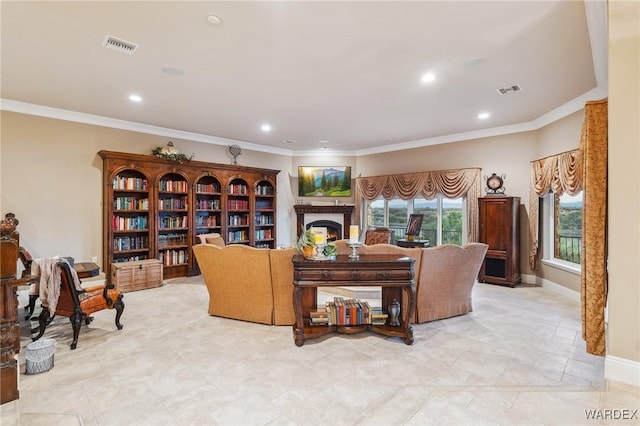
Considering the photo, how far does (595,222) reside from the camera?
2689 mm

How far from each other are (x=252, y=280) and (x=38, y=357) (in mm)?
1980

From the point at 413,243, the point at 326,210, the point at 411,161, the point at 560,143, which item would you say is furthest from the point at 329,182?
the point at 560,143

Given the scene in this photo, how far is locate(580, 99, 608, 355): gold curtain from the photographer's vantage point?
2.65m

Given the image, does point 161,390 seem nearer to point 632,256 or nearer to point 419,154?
point 632,256

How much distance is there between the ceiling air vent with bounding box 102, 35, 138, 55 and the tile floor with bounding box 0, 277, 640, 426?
302cm

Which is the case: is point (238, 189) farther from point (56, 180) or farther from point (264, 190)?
point (56, 180)

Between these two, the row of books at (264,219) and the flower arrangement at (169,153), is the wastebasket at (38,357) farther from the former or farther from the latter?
the row of books at (264,219)

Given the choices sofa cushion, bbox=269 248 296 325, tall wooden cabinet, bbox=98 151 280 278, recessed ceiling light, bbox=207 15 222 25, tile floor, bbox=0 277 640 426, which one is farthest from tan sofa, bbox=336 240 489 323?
tall wooden cabinet, bbox=98 151 280 278

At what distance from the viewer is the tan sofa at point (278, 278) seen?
3729 millimetres

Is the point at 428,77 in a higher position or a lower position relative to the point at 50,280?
higher

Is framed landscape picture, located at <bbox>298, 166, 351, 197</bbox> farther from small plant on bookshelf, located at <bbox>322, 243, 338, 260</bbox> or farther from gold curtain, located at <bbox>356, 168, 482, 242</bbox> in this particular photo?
small plant on bookshelf, located at <bbox>322, 243, 338, 260</bbox>

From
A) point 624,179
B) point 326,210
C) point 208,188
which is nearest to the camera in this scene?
point 624,179

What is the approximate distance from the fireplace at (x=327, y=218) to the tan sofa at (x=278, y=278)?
4.42m

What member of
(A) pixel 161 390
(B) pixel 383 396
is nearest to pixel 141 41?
(A) pixel 161 390
